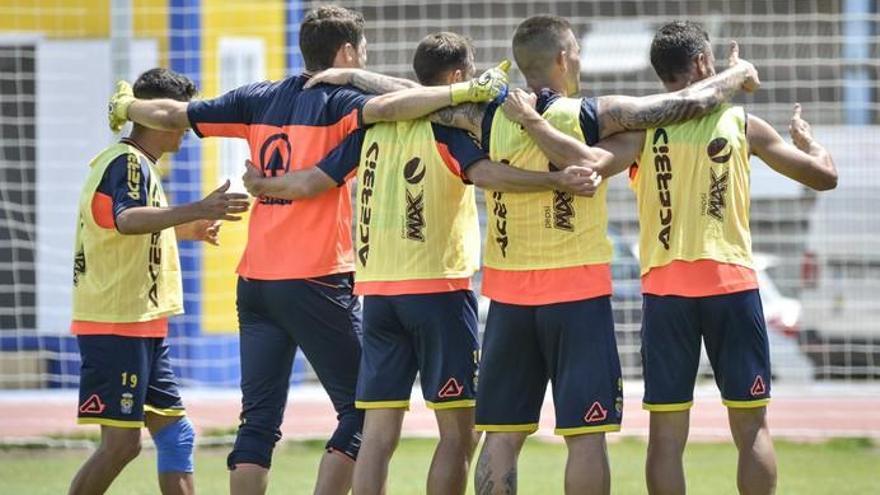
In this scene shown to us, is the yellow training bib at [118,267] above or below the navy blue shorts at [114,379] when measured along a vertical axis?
above

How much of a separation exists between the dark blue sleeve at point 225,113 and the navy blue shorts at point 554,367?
5.10ft

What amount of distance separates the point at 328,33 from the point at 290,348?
4.81ft

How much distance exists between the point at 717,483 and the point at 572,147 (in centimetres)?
377

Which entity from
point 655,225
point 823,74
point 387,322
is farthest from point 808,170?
point 823,74

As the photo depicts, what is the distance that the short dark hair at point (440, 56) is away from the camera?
6848mm

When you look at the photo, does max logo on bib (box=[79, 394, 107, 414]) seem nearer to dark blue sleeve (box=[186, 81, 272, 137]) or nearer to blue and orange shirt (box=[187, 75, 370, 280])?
blue and orange shirt (box=[187, 75, 370, 280])

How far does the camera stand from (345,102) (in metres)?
6.95

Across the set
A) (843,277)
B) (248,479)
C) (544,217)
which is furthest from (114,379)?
(843,277)

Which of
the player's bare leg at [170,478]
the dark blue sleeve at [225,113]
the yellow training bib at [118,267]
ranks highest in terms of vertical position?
the dark blue sleeve at [225,113]

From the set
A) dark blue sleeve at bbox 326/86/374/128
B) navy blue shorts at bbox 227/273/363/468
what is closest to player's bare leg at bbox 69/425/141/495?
navy blue shorts at bbox 227/273/363/468

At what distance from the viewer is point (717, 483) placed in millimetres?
9359

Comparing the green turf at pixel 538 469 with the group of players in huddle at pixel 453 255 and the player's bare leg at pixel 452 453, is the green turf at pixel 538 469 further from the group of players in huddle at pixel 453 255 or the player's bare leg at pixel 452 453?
the player's bare leg at pixel 452 453

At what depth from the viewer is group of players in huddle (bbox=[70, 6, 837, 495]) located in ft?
21.1

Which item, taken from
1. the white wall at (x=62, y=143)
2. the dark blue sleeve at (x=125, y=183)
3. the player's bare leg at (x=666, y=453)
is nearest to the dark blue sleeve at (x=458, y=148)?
the player's bare leg at (x=666, y=453)
